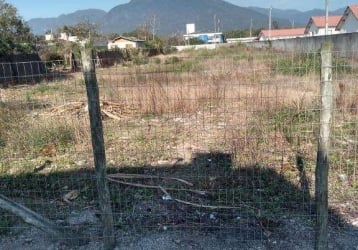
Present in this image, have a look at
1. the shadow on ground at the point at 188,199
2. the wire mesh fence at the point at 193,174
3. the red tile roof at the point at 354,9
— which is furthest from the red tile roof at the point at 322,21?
the shadow on ground at the point at 188,199

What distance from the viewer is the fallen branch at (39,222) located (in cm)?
333

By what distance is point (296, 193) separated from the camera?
4.14m

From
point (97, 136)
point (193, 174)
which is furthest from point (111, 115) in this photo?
point (97, 136)

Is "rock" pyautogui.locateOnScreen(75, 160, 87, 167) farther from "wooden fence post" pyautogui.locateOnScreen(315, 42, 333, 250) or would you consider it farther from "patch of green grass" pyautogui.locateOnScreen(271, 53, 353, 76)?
"wooden fence post" pyautogui.locateOnScreen(315, 42, 333, 250)

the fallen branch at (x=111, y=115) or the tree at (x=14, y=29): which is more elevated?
the tree at (x=14, y=29)

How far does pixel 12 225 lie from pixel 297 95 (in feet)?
20.0

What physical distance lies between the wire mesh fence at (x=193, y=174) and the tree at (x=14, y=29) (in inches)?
758

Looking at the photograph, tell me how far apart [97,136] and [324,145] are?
170 centimetres

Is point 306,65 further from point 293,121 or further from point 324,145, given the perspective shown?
point 324,145

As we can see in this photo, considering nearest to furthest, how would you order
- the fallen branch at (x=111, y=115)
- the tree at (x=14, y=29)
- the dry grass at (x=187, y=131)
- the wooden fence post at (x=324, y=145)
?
the wooden fence post at (x=324, y=145), the dry grass at (x=187, y=131), the fallen branch at (x=111, y=115), the tree at (x=14, y=29)

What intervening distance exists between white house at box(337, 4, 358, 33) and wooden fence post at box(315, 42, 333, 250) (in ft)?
151

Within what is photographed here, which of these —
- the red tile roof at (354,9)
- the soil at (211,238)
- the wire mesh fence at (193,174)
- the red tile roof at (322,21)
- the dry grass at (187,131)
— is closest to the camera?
the soil at (211,238)

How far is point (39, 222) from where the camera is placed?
3348mm

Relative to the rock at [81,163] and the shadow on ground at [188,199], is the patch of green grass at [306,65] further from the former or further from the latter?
the rock at [81,163]
